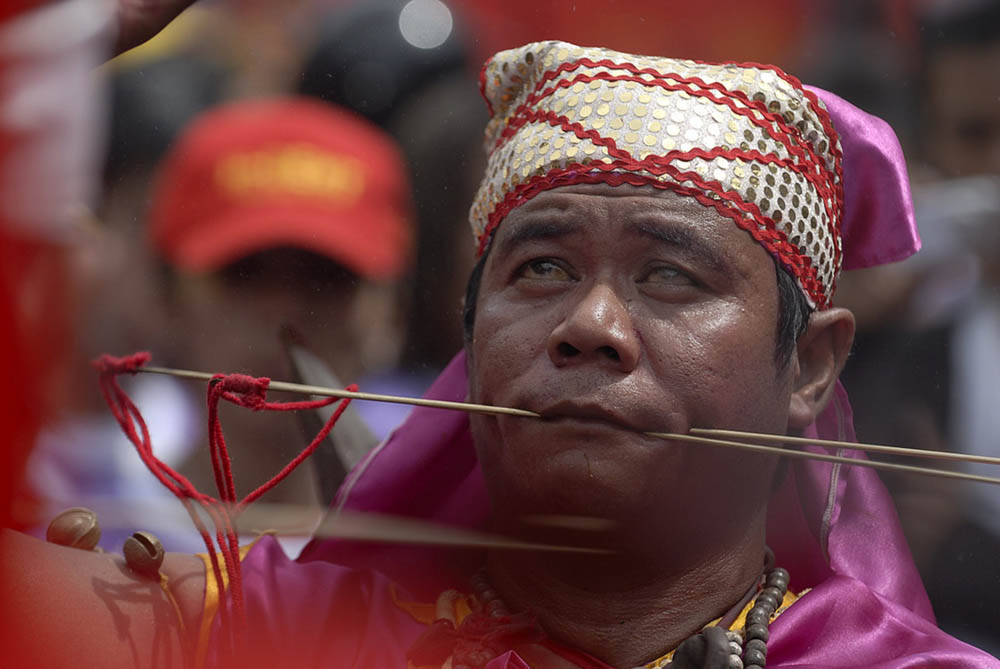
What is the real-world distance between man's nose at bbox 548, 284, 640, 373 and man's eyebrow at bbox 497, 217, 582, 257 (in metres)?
0.12

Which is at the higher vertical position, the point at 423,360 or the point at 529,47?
the point at 529,47

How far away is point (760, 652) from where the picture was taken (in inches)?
69.2

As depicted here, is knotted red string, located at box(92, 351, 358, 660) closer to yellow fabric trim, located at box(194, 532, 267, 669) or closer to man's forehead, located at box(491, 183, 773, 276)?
yellow fabric trim, located at box(194, 532, 267, 669)

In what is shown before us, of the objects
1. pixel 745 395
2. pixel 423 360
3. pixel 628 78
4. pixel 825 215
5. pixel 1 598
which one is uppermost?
pixel 628 78

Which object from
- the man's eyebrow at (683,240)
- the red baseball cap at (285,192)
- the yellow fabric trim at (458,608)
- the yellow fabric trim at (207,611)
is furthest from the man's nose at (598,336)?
the red baseball cap at (285,192)

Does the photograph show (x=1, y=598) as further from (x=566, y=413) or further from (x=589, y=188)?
(x=589, y=188)

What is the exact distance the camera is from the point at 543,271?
6.24 ft

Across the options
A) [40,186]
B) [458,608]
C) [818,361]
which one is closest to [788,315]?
[818,361]

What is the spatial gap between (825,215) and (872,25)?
2.83 feet

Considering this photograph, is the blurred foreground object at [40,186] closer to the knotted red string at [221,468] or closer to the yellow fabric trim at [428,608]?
the knotted red string at [221,468]

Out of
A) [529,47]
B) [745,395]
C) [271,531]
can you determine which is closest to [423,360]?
[271,531]

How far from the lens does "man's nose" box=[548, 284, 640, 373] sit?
172 cm

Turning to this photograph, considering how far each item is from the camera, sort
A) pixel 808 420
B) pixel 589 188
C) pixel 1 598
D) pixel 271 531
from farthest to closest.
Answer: pixel 271 531 → pixel 808 420 → pixel 589 188 → pixel 1 598

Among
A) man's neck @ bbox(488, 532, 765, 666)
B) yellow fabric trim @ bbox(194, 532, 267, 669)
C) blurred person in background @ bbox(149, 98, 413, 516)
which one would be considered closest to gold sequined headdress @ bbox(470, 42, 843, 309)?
man's neck @ bbox(488, 532, 765, 666)
